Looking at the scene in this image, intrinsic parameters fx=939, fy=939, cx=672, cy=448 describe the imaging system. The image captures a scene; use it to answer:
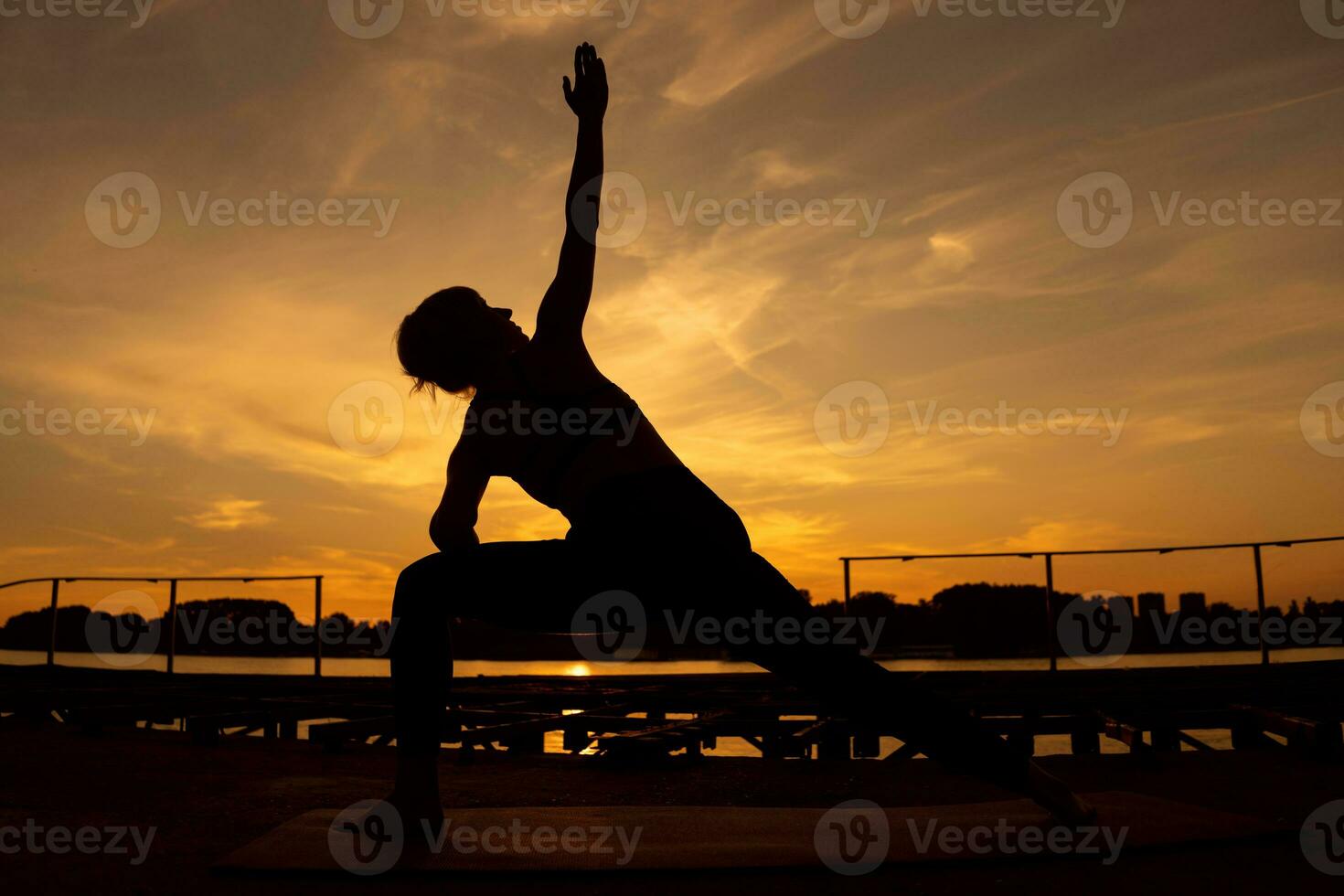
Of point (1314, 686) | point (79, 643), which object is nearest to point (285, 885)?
point (1314, 686)

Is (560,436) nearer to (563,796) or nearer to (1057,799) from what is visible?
(1057,799)

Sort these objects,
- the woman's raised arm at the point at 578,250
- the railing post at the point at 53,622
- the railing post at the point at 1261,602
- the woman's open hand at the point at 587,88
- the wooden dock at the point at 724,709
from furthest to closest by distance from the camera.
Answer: the railing post at the point at 53,622 < the railing post at the point at 1261,602 < the wooden dock at the point at 724,709 < the woman's open hand at the point at 587,88 < the woman's raised arm at the point at 578,250

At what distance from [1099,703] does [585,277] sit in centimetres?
509

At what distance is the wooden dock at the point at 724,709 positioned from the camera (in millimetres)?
4531

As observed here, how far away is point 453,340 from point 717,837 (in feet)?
4.28

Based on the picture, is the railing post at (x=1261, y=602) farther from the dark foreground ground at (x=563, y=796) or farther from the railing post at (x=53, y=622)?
the railing post at (x=53, y=622)

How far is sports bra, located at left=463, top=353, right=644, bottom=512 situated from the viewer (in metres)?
1.92

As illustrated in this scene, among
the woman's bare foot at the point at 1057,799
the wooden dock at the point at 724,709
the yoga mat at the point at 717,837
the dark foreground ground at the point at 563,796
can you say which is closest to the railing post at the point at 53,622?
the wooden dock at the point at 724,709

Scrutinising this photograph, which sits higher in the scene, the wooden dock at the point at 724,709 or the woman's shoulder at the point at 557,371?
the woman's shoulder at the point at 557,371

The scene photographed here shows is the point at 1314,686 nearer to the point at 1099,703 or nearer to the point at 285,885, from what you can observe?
the point at 1099,703

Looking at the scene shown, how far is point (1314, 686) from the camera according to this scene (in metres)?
7.11

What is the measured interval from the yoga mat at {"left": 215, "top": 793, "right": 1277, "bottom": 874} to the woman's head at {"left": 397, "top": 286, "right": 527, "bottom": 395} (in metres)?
1.01

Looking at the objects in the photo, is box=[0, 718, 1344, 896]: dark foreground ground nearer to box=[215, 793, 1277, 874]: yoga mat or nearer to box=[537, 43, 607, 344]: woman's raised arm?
box=[215, 793, 1277, 874]: yoga mat

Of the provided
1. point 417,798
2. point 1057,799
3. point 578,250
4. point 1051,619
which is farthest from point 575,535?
A: point 1051,619
